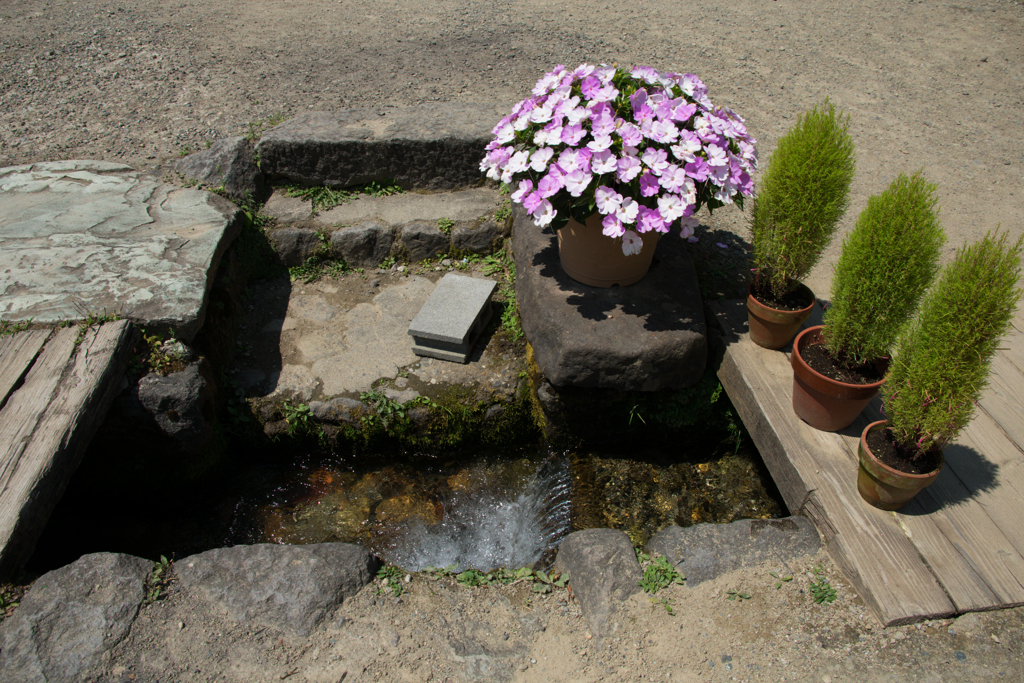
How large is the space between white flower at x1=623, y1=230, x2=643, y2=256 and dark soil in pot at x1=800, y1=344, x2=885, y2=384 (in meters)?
0.87

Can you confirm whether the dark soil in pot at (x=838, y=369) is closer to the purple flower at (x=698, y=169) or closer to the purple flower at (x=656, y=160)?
the purple flower at (x=698, y=169)

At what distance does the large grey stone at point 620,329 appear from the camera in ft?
9.14

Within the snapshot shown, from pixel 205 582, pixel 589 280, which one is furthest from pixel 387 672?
pixel 589 280

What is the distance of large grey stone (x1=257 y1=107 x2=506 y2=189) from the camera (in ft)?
14.0

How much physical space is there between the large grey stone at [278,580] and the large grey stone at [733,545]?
1.25 m

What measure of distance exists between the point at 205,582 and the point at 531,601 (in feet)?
4.19

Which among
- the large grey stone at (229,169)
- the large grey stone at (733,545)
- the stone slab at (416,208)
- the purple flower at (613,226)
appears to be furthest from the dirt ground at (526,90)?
the purple flower at (613,226)

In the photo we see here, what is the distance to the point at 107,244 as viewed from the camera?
3.43 meters

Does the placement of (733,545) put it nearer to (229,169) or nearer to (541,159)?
(541,159)

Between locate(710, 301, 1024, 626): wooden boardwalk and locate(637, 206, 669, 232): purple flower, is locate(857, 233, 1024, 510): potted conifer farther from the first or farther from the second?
locate(637, 206, 669, 232): purple flower

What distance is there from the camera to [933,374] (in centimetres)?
199

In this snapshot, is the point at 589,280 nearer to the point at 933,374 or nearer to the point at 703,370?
the point at 703,370

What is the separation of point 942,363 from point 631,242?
3.92ft

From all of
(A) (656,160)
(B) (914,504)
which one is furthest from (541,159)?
(B) (914,504)
